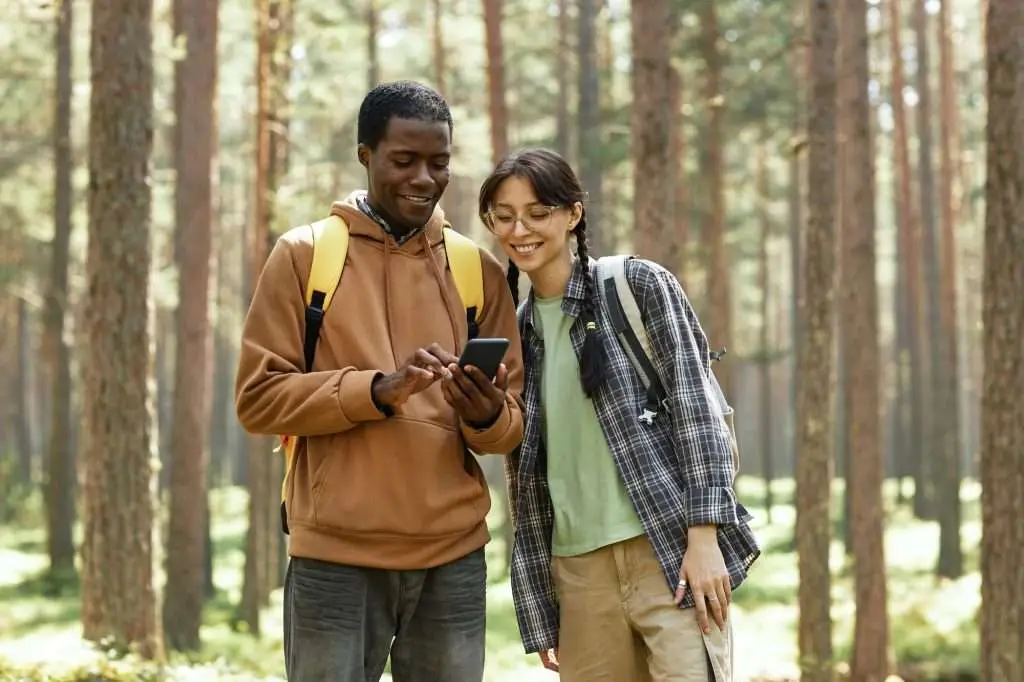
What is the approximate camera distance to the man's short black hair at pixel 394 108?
3371 millimetres

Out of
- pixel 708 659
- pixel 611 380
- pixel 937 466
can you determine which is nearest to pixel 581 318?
pixel 611 380

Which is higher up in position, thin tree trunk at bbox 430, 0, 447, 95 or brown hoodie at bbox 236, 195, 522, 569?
thin tree trunk at bbox 430, 0, 447, 95

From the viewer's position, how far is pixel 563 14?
86.8 ft

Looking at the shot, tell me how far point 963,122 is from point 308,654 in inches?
1320

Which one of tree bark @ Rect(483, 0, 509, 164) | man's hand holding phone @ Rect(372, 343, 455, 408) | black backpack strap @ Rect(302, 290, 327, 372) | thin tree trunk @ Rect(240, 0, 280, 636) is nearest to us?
man's hand holding phone @ Rect(372, 343, 455, 408)

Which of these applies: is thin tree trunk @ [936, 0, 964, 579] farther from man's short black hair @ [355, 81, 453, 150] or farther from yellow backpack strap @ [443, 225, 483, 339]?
man's short black hair @ [355, 81, 453, 150]

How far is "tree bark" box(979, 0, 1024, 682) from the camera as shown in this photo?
760 centimetres

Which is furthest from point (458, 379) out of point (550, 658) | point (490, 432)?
point (550, 658)

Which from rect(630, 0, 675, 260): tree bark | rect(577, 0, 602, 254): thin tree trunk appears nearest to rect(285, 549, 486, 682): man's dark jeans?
rect(630, 0, 675, 260): tree bark

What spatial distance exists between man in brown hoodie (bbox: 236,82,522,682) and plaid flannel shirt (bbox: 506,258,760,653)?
0.35 metres

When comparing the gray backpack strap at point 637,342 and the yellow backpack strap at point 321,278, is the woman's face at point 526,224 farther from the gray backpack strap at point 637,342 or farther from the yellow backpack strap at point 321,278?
the yellow backpack strap at point 321,278

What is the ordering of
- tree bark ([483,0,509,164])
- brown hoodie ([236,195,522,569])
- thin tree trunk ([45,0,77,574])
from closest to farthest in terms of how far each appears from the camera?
brown hoodie ([236,195,522,569]) → tree bark ([483,0,509,164]) → thin tree trunk ([45,0,77,574])

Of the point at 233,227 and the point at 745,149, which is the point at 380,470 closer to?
the point at 745,149

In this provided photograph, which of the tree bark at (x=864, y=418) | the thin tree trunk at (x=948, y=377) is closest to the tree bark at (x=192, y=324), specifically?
the tree bark at (x=864, y=418)
